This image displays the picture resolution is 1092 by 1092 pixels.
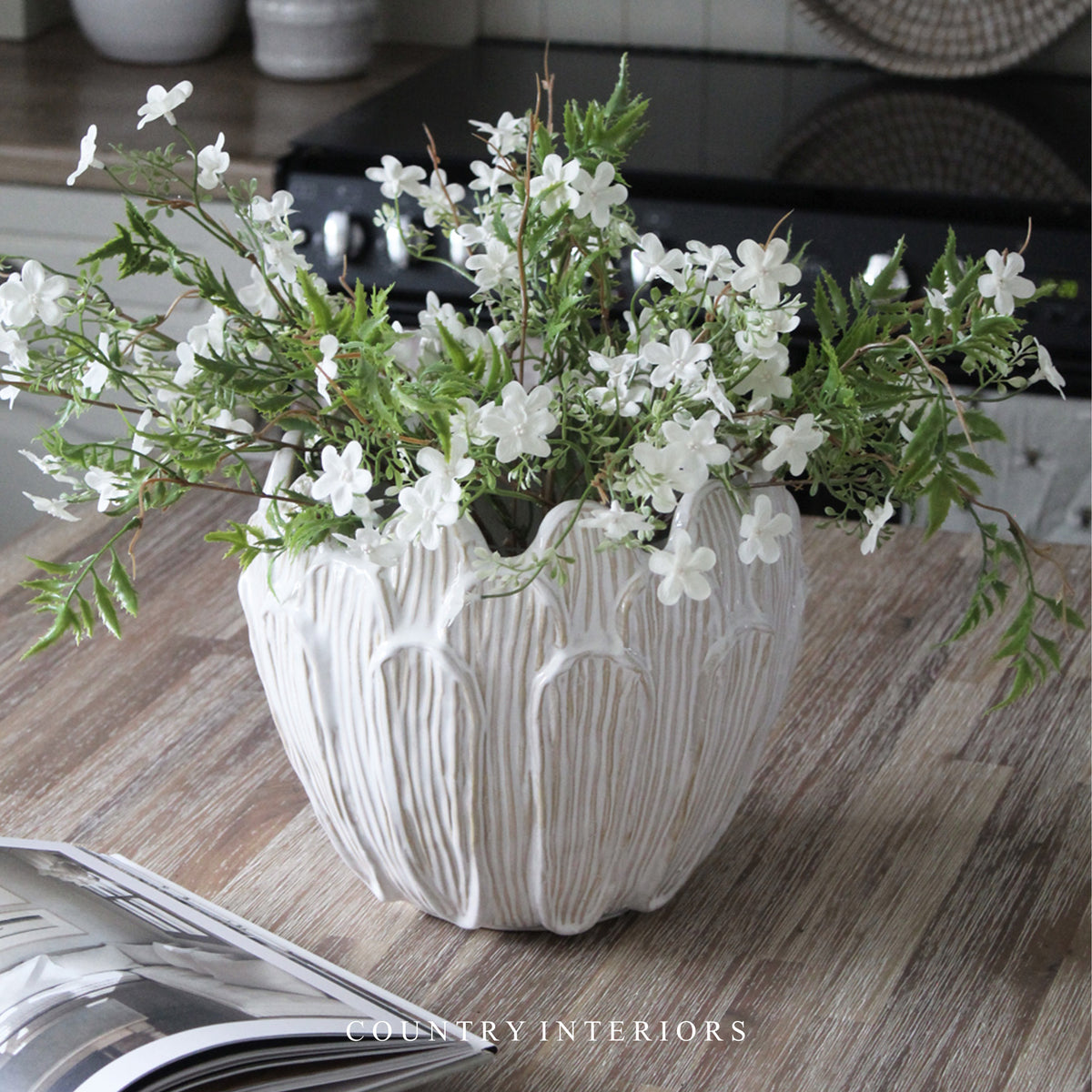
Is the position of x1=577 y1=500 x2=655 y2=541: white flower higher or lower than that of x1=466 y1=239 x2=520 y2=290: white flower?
lower

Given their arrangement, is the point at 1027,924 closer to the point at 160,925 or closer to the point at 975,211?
the point at 160,925

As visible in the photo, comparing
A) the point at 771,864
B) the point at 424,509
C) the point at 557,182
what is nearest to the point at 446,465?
the point at 424,509

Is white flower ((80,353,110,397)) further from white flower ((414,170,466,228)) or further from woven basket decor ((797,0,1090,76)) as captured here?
woven basket decor ((797,0,1090,76))

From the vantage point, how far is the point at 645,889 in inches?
31.3

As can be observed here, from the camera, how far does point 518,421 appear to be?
0.60 meters

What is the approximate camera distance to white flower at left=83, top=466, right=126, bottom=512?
0.68m

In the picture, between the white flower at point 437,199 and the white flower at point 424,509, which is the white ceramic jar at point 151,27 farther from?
the white flower at point 424,509

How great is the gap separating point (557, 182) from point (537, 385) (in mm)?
93

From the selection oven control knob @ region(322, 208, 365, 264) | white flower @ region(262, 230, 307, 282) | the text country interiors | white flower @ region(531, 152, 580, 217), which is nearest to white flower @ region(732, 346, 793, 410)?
white flower @ region(531, 152, 580, 217)

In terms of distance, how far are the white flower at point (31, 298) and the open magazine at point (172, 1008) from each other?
11.0 inches

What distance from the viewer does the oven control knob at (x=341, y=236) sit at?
1.94 metres

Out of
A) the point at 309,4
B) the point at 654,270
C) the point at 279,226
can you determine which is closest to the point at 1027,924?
the point at 654,270

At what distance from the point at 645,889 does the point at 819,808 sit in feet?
0.55

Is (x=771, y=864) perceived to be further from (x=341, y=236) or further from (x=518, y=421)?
(x=341, y=236)
